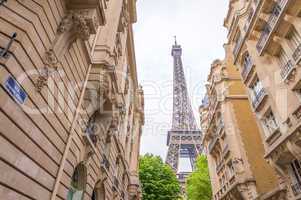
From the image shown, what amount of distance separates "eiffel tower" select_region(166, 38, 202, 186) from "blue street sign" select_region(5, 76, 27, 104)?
200 ft

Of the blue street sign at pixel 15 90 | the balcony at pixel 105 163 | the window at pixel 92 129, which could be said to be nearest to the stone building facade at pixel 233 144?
the balcony at pixel 105 163

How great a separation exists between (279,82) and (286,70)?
955 millimetres

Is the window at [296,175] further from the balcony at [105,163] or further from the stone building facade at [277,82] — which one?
the balcony at [105,163]

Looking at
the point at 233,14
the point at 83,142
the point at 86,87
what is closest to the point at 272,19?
the point at 233,14

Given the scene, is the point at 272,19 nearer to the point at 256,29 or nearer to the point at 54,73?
the point at 256,29

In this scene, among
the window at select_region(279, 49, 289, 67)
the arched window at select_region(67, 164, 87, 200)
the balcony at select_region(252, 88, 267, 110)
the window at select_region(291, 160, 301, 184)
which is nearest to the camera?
the arched window at select_region(67, 164, 87, 200)

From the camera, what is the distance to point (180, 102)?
302 ft

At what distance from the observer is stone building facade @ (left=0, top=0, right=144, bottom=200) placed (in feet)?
15.8

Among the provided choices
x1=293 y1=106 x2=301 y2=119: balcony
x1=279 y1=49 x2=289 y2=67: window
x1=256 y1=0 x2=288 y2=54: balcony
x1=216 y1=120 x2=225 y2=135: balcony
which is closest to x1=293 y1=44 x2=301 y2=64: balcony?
x1=279 y1=49 x2=289 y2=67: window

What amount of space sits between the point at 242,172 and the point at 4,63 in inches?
780

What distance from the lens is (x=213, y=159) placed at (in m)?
28.5

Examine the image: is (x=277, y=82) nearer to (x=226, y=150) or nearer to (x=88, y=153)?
(x=226, y=150)

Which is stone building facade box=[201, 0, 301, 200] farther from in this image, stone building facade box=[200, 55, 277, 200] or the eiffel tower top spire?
the eiffel tower top spire

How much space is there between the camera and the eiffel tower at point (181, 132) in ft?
222
